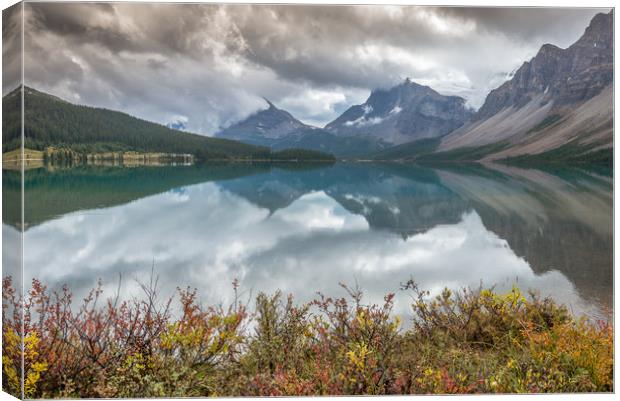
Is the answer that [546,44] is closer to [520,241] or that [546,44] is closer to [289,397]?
[520,241]

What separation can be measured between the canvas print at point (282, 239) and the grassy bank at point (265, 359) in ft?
0.06

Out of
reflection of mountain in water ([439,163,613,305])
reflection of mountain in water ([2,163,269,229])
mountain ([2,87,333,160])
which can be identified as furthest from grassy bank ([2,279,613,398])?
reflection of mountain in water ([2,163,269,229])

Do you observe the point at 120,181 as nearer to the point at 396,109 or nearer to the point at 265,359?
the point at 396,109

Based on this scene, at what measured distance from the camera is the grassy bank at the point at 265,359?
403 centimetres

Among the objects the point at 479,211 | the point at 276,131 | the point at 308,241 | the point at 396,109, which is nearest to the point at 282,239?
the point at 308,241

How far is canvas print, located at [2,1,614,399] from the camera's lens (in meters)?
4.14

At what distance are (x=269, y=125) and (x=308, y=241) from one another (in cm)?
193

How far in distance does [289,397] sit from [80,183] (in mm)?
12138

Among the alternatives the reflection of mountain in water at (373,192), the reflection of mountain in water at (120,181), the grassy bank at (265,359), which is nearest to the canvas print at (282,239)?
the grassy bank at (265,359)

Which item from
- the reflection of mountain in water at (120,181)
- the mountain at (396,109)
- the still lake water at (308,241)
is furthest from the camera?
the reflection of mountain in water at (120,181)

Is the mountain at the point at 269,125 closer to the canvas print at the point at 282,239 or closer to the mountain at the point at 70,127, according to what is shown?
the canvas print at the point at 282,239

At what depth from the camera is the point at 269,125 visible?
6887 millimetres

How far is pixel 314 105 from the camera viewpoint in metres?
6.75

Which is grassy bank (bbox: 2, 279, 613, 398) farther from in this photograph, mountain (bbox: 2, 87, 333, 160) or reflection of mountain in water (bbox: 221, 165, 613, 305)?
reflection of mountain in water (bbox: 221, 165, 613, 305)
